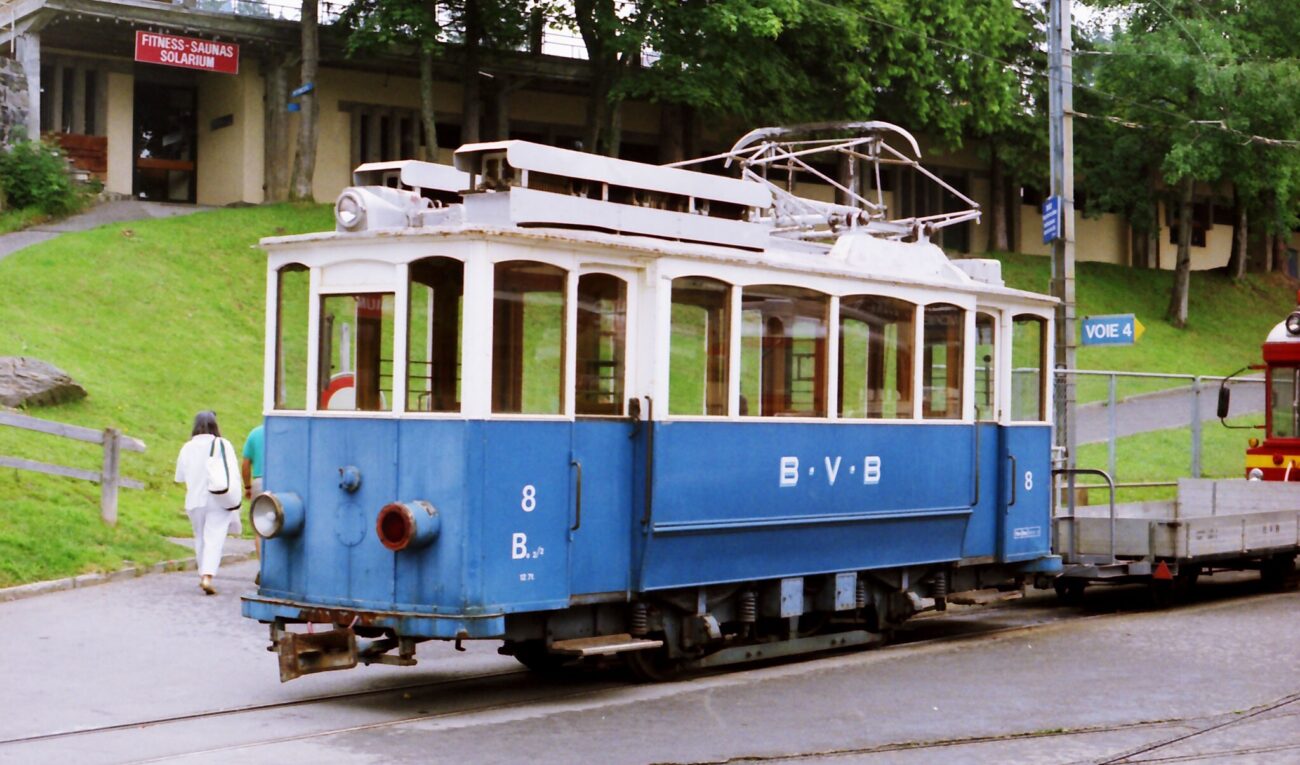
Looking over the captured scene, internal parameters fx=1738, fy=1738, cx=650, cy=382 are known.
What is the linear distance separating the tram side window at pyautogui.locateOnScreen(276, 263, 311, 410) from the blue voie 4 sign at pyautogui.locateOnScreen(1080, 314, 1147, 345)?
10897mm

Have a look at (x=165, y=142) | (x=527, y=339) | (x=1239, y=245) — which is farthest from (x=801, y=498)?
(x=1239, y=245)

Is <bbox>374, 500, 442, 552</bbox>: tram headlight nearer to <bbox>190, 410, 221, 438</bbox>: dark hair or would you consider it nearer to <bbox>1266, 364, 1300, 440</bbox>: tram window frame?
<bbox>190, 410, 221, 438</bbox>: dark hair

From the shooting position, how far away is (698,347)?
11.2 metres

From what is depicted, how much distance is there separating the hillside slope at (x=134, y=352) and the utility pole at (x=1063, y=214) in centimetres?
959

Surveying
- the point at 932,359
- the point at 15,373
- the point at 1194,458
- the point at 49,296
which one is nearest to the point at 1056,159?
the point at 1194,458

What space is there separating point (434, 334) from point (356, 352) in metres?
0.57

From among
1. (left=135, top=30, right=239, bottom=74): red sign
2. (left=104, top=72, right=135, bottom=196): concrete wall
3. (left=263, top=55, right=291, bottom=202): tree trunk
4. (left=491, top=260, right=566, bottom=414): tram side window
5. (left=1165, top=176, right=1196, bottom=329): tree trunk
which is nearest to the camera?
(left=491, top=260, right=566, bottom=414): tram side window

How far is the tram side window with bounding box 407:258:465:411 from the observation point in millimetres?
10211

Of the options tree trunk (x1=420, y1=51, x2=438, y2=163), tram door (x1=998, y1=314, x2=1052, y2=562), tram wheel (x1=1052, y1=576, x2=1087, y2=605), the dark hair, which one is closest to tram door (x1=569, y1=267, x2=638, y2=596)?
tram door (x1=998, y1=314, x2=1052, y2=562)

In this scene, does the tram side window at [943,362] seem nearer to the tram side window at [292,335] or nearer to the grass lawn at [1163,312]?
the tram side window at [292,335]

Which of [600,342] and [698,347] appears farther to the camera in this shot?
[698,347]

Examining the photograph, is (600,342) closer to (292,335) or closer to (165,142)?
(292,335)

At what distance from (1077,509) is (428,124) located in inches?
815

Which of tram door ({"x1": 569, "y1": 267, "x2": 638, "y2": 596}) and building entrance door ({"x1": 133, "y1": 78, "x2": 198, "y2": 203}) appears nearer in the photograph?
tram door ({"x1": 569, "y1": 267, "x2": 638, "y2": 596})
